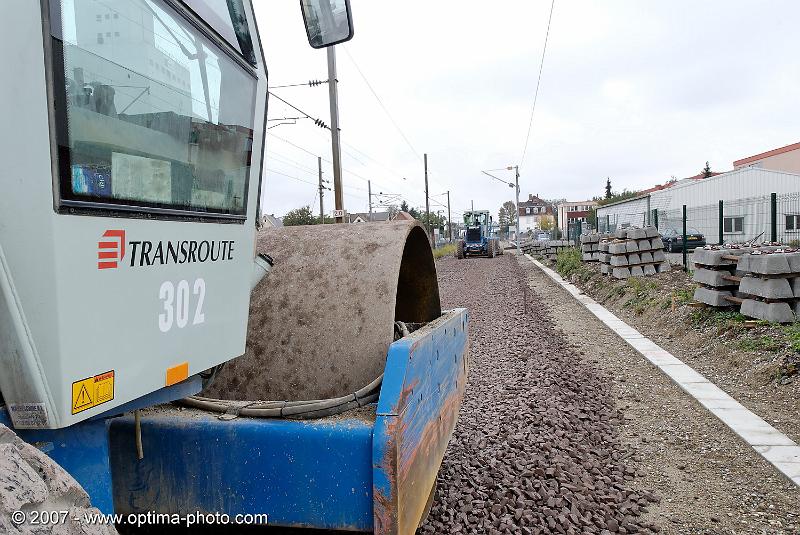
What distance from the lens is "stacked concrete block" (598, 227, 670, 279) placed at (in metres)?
15.5

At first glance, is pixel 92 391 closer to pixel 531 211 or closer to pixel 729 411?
pixel 729 411

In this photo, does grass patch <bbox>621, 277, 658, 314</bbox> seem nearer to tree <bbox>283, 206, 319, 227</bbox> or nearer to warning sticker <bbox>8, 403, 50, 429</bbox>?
warning sticker <bbox>8, 403, 50, 429</bbox>

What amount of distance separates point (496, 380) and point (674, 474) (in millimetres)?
2510

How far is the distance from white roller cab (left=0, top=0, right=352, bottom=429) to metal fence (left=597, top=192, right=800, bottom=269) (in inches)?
480

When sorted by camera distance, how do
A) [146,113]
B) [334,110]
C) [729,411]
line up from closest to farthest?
[146,113]
[729,411]
[334,110]

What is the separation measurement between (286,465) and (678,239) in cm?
2827

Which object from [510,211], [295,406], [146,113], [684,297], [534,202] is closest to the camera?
[146,113]

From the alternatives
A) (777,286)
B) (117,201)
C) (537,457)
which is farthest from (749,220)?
(117,201)

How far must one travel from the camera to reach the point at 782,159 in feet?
184

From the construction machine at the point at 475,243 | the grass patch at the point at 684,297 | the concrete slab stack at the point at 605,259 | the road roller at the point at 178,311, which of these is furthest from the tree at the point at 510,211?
the road roller at the point at 178,311

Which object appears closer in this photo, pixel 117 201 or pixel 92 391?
pixel 92 391

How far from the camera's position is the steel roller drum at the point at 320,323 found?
8.50 feet

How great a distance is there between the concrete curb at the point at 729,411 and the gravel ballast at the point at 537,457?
87 cm

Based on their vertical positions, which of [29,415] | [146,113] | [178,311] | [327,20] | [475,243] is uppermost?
[327,20]
